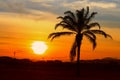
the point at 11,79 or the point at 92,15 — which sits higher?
the point at 92,15

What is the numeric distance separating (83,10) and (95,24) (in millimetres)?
2593

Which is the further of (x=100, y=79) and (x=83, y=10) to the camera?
(x=83, y=10)

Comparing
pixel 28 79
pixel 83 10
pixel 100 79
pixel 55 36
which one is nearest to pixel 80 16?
pixel 83 10

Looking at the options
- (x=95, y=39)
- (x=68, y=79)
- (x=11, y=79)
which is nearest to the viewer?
(x=11, y=79)

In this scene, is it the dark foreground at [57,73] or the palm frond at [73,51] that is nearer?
the dark foreground at [57,73]

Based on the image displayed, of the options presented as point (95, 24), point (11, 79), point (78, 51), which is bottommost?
point (11, 79)

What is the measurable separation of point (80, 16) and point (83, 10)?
0.87m

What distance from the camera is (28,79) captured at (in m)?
45.4

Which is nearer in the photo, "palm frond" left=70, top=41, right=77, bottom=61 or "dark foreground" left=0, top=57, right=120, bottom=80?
"dark foreground" left=0, top=57, right=120, bottom=80

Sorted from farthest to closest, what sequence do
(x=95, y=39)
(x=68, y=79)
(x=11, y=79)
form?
(x=95, y=39) → (x=68, y=79) → (x=11, y=79)

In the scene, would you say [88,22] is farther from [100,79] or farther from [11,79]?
[11,79]

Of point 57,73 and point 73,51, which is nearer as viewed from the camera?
point 73,51

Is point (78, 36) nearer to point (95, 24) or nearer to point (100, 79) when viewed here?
point (95, 24)

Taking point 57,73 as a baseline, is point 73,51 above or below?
above
